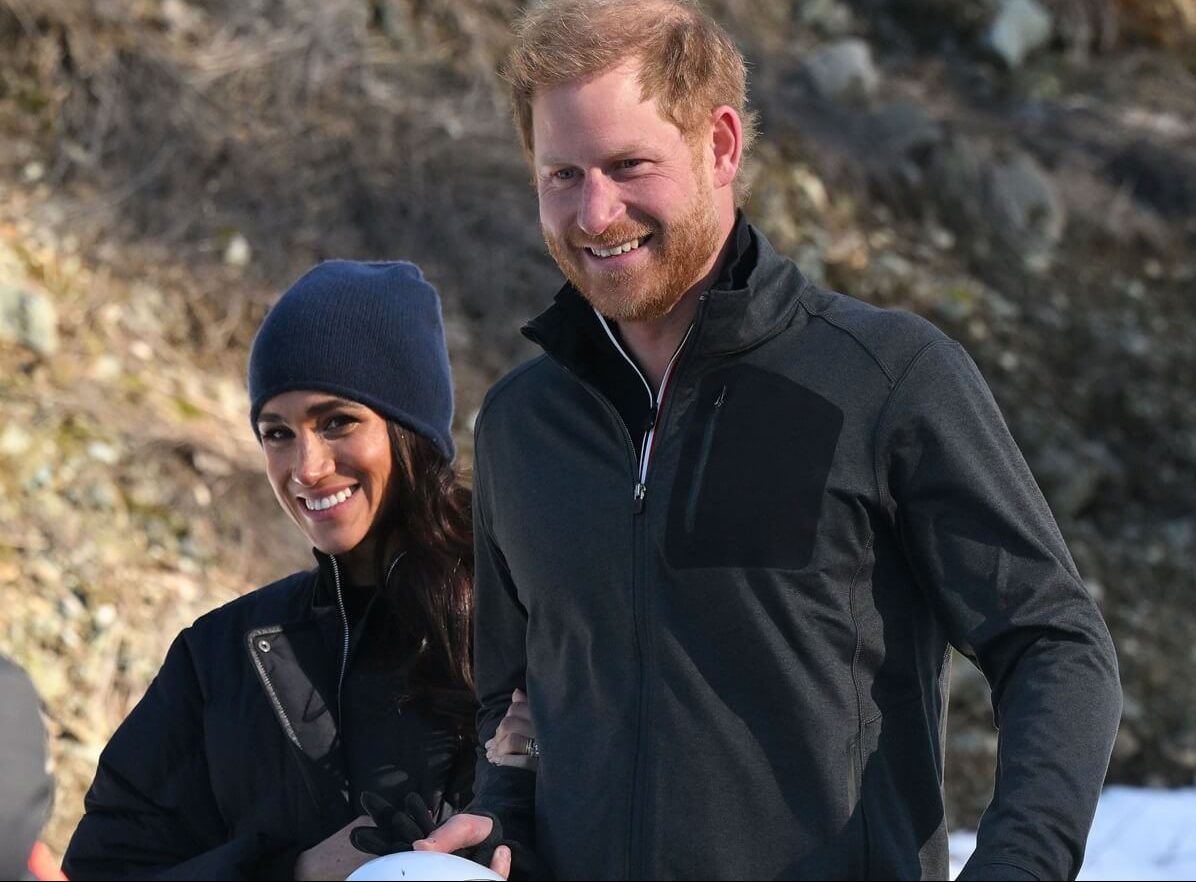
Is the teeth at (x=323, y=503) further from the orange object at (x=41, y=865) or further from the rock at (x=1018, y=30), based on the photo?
the rock at (x=1018, y=30)

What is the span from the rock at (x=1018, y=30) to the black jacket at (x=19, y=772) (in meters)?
9.18

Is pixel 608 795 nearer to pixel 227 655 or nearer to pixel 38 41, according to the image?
pixel 227 655

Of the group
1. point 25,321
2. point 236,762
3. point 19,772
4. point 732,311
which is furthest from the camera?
point 25,321

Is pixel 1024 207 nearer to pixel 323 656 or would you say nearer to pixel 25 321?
pixel 25 321

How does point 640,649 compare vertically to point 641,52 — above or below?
below

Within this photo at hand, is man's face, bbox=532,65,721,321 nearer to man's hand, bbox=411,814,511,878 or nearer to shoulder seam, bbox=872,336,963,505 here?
shoulder seam, bbox=872,336,963,505

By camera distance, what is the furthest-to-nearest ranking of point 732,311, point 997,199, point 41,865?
point 997,199 → point 732,311 → point 41,865

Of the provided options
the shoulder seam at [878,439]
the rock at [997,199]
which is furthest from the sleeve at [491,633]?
the rock at [997,199]

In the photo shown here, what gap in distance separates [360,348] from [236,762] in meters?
0.72

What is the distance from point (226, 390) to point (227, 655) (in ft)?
11.3

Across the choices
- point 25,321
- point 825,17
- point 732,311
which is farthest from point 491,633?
point 825,17

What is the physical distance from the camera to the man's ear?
7.57 feet

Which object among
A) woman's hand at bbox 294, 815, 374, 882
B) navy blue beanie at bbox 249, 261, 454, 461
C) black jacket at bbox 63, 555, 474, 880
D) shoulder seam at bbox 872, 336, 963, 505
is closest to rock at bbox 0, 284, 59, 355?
navy blue beanie at bbox 249, 261, 454, 461

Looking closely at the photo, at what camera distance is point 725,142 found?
2332 mm
